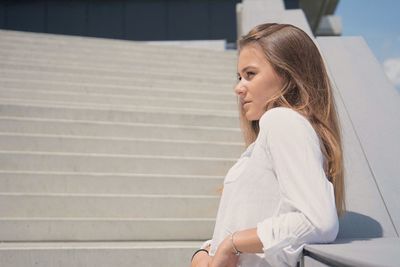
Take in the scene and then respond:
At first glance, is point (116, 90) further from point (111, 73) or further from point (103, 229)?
point (103, 229)

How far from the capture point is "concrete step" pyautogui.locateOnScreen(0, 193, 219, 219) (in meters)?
3.27

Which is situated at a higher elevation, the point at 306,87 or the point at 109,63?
the point at 306,87

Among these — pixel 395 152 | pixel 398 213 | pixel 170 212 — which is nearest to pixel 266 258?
pixel 398 213

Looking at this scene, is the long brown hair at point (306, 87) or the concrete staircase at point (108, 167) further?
the concrete staircase at point (108, 167)

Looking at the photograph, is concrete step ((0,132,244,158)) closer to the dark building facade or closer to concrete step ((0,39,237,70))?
concrete step ((0,39,237,70))

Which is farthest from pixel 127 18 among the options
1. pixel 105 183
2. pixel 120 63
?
pixel 105 183

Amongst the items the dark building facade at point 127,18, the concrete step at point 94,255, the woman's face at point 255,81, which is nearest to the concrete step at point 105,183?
the concrete step at point 94,255

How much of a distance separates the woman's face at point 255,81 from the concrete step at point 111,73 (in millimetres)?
4791

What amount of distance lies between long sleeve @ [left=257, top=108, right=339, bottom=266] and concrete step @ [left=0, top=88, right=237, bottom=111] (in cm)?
413

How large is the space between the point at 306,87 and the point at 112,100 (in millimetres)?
4182

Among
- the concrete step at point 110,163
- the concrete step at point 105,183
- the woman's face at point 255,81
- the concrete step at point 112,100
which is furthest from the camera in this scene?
the concrete step at point 112,100

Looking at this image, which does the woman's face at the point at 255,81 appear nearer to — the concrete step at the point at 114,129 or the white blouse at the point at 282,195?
the white blouse at the point at 282,195

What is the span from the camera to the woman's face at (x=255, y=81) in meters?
1.42

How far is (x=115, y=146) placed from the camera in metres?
4.04
